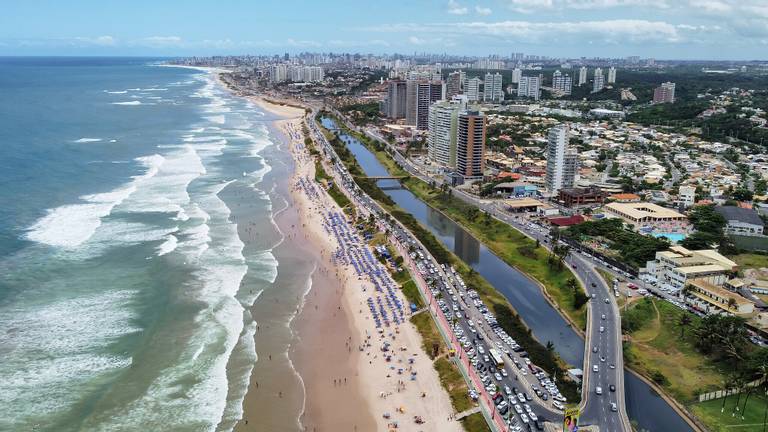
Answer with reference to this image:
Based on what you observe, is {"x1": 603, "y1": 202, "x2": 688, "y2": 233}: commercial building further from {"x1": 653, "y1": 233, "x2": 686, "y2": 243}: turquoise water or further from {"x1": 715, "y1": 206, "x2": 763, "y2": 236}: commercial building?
{"x1": 715, "y1": 206, "x2": 763, "y2": 236}: commercial building

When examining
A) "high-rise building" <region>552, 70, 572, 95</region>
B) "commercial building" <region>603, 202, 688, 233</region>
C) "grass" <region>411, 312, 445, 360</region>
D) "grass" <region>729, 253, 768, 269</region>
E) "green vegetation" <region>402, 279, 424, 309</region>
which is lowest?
"grass" <region>411, 312, 445, 360</region>

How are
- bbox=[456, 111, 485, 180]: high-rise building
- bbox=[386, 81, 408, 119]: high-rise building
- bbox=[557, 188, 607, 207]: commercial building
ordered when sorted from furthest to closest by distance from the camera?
bbox=[386, 81, 408, 119]: high-rise building, bbox=[456, 111, 485, 180]: high-rise building, bbox=[557, 188, 607, 207]: commercial building

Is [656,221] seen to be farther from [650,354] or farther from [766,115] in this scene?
[766,115]

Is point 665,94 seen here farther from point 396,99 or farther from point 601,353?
point 601,353

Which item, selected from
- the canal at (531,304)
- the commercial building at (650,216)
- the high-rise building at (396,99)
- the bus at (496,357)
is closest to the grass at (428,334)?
the bus at (496,357)

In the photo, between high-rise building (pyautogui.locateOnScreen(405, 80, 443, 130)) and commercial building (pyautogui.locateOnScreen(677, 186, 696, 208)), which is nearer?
commercial building (pyautogui.locateOnScreen(677, 186, 696, 208))

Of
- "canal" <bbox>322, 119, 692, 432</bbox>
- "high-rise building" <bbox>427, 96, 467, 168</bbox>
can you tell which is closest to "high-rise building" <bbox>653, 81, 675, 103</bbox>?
"high-rise building" <bbox>427, 96, 467, 168</bbox>

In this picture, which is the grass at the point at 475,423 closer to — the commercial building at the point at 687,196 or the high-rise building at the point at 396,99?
the commercial building at the point at 687,196
